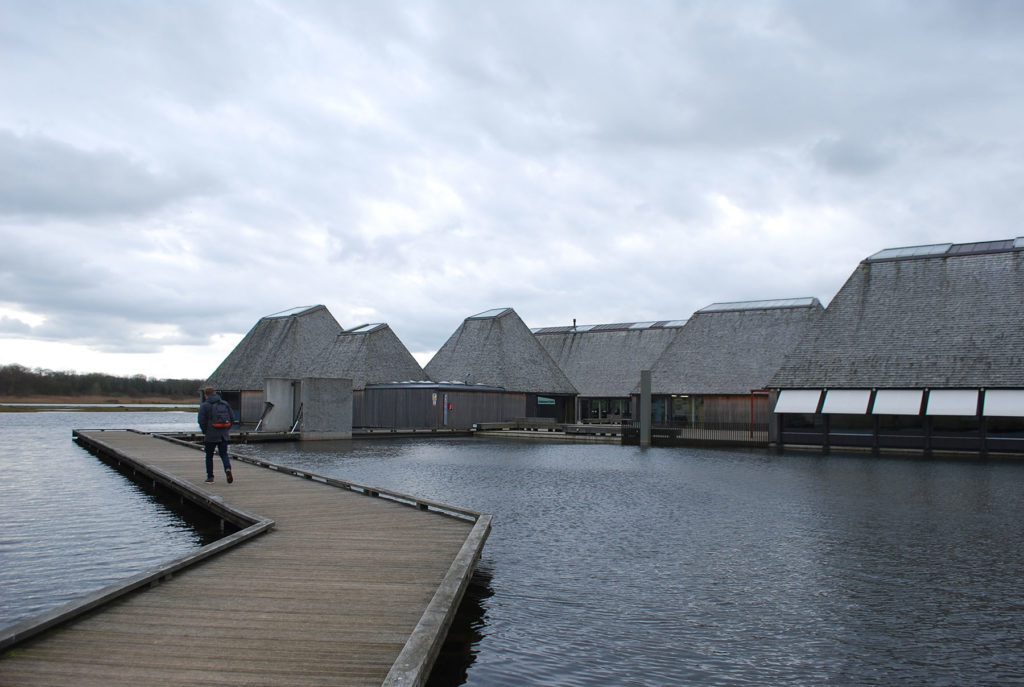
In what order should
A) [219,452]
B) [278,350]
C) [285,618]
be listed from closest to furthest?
[285,618]
[219,452]
[278,350]

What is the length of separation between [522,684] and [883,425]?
3699 cm

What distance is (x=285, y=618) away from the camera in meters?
7.71

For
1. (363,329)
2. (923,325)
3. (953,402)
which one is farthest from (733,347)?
(363,329)

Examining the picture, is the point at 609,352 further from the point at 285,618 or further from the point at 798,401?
the point at 285,618

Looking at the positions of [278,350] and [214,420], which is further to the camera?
[278,350]

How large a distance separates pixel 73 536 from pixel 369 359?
43601 mm

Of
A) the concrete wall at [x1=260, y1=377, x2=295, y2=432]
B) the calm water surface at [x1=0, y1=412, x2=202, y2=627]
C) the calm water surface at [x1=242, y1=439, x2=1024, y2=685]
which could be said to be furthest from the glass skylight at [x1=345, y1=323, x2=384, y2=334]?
the calm water surface at [x1=242, y1=439, x2=1024, y2=685]

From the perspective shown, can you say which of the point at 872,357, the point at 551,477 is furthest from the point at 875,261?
the point at 551,477

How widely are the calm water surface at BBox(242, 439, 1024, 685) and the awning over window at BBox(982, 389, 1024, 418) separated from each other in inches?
536

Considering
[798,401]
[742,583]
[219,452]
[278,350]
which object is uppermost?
[278,350]

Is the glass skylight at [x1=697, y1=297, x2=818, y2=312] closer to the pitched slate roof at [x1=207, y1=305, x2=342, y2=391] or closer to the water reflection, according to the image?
the pitched slate roof at [x1=207, y1=305, x2=342, y2=391]

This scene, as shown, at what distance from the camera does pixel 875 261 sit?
45.4 metres

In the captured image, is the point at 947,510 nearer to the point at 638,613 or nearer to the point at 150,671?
the point at 638,613

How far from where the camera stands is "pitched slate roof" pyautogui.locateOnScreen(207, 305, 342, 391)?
6312cm
